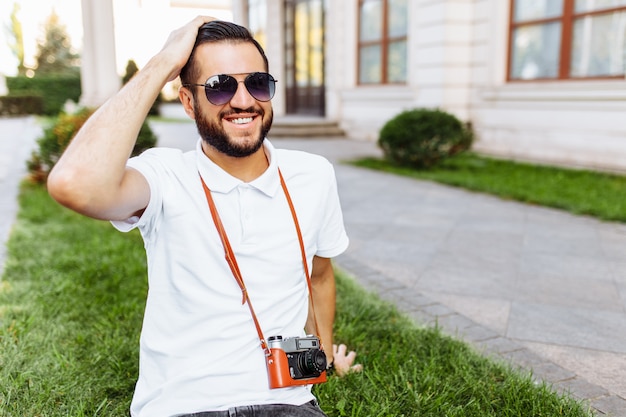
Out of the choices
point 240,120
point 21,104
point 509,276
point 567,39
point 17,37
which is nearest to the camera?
point 240,120

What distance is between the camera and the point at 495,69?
11883 mm

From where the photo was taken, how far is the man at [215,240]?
188 cm

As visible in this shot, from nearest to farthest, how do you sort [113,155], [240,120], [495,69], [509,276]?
1. [113,155]
2. [240,120]
3. [509,276]
4. [495,69]

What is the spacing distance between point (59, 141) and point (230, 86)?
700 cm

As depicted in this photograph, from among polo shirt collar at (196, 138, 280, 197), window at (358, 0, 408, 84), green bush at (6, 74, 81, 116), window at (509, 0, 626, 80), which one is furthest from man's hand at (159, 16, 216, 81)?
green bush at (6, 74, 81, 116)

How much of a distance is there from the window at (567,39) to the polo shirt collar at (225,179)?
9.58m

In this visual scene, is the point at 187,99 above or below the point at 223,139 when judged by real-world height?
above

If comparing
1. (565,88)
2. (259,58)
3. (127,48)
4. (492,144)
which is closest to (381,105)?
(492,144)

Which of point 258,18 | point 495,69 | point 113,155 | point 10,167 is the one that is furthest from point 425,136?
point 258,18

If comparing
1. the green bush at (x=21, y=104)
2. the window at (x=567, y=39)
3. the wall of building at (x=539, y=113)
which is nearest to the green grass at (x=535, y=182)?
the wall of building at (x=539, y=113)

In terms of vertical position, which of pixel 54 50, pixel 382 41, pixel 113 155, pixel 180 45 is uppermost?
pixel 54 50

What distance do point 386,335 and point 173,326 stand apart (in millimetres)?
1807

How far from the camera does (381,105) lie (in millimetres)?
14727

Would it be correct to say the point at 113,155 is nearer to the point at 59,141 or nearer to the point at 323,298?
the point at 323,298
